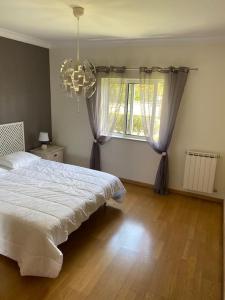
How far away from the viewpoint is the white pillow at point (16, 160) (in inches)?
133

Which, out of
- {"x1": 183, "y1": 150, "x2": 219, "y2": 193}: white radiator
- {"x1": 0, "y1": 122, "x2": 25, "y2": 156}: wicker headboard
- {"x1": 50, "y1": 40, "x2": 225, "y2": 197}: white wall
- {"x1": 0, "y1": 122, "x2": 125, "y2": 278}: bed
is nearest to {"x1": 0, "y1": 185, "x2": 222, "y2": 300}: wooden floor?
{"x1": 0, "y1": 122, "x2": 125, "y2": 278}: bed

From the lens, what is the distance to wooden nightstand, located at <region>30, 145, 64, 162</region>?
4160 mm

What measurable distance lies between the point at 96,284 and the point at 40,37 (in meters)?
3.70

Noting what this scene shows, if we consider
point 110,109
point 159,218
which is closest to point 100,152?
point 110,109

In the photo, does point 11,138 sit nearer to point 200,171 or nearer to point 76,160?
point 76,160

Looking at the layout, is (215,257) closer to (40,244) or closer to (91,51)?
(40,244)

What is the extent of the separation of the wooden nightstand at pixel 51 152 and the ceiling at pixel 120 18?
195 centimetres

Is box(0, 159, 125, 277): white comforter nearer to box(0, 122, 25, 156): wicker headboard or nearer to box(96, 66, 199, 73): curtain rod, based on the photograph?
box(0, 122, 25, 156): wicker headboard

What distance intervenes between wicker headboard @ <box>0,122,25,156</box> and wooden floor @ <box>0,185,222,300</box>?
1.84 metres

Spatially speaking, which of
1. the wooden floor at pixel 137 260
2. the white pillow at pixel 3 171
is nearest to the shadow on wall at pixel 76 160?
the wooden floor at pixel 137 260

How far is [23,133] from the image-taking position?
402cm

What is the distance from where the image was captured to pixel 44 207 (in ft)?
7.54

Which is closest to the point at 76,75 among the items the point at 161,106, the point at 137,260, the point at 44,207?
the point at 44,207

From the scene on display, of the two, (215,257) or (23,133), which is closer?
(215,257)
